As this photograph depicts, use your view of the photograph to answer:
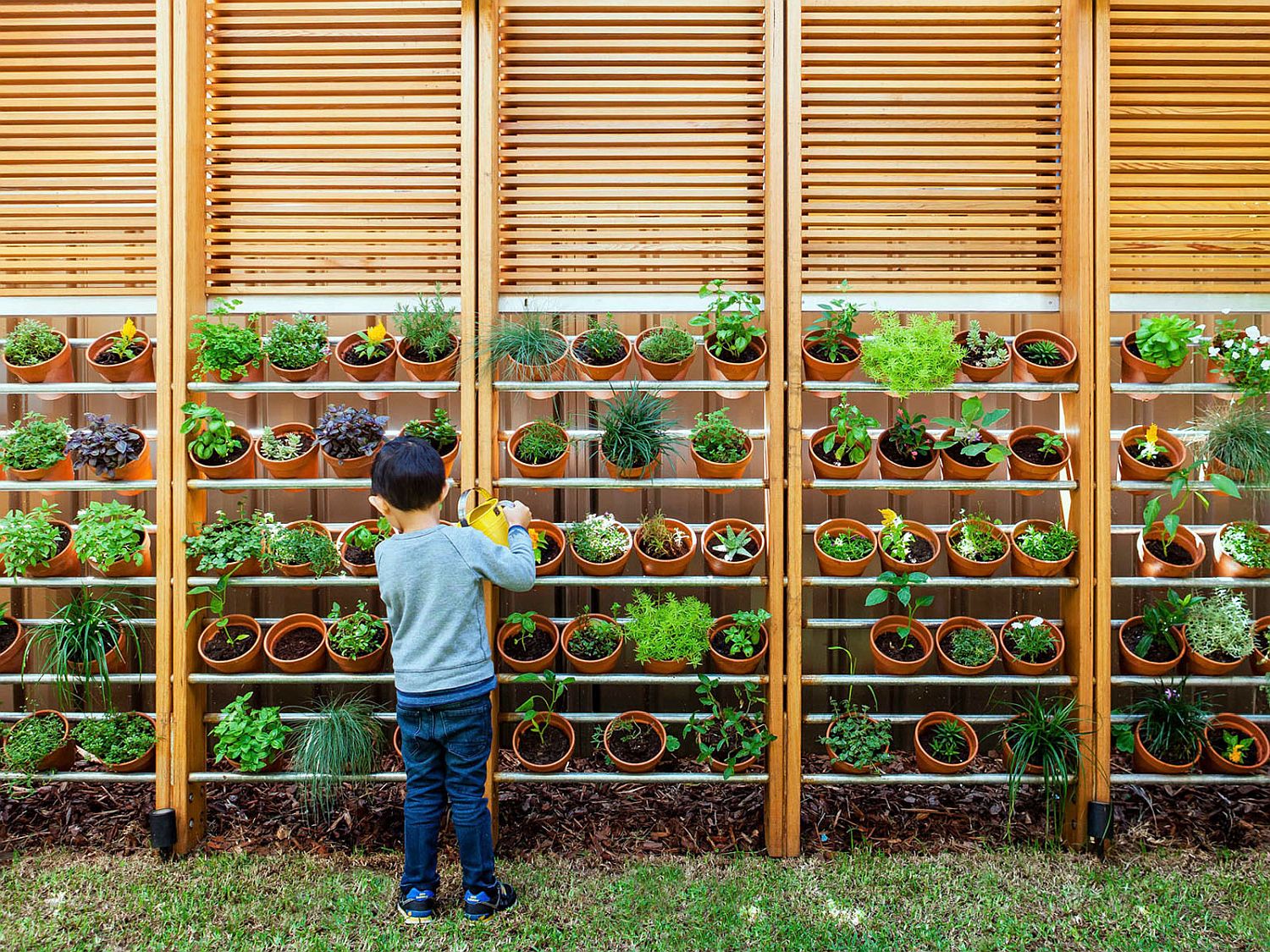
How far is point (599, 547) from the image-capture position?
3273mm

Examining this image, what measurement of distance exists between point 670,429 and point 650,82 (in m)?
1.55

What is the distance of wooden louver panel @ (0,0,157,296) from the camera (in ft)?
11.0

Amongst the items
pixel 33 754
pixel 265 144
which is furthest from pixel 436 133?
pixel 33 754

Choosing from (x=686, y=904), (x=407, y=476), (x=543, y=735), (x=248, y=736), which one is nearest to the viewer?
(x=407, y=476)

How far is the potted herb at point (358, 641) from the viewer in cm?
320

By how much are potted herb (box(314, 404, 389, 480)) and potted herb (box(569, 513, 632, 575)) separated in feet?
2.94

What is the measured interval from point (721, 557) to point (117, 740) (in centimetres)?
265

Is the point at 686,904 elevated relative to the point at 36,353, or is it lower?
lower

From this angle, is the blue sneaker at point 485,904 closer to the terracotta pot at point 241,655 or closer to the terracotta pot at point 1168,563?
the terracotta pot at point 241,655

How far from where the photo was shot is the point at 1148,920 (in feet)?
9.15

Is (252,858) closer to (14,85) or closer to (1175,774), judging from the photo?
(14,85)

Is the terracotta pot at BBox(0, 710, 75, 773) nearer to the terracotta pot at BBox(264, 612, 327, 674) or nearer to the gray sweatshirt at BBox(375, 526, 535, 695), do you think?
the terracotta pot at BBox(264, 612, 327, 674)

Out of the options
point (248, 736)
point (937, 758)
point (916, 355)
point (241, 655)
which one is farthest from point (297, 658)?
point (916, 355)

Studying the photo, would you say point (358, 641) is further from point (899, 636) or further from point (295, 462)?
point (899, 636)
